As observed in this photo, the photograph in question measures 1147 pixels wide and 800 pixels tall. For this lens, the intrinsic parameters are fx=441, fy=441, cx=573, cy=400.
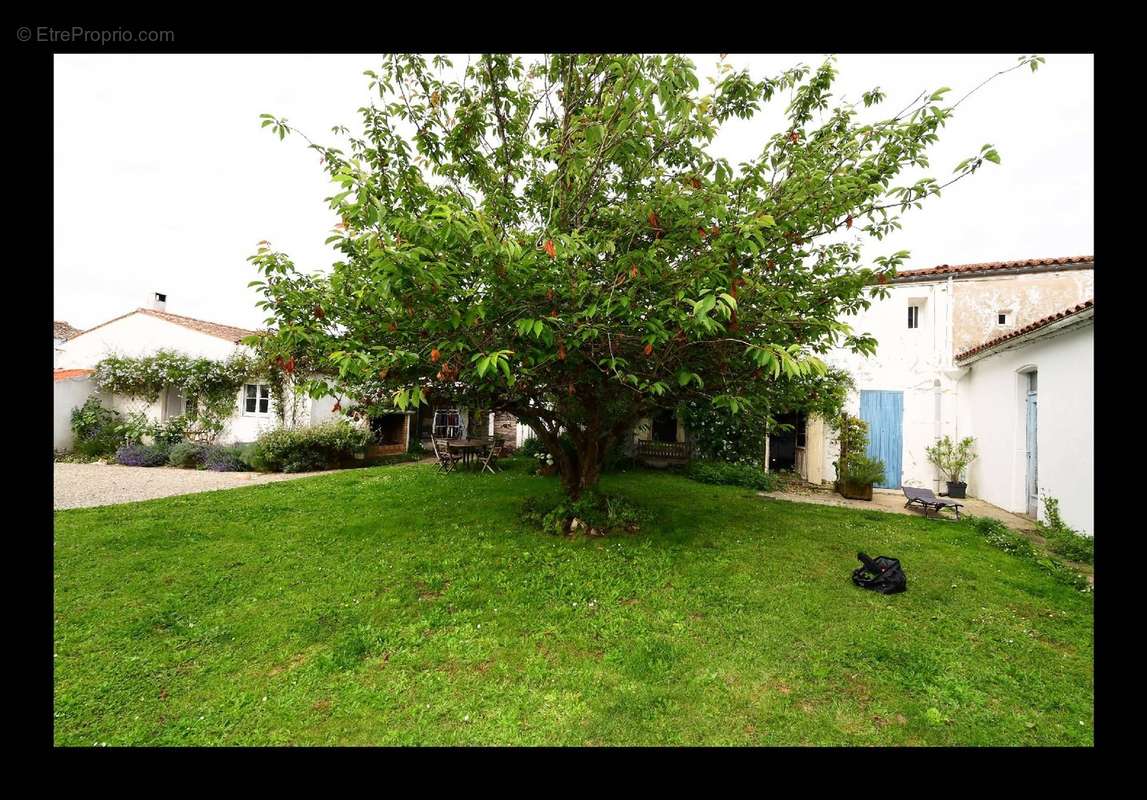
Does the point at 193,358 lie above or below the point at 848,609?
above

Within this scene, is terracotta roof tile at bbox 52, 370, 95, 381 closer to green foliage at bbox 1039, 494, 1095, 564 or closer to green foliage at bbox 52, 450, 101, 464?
green foliage at bbox 52, 450, 101, 464

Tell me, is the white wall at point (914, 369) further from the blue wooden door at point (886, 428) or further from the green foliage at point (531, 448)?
the green foliage at point (531, 448)

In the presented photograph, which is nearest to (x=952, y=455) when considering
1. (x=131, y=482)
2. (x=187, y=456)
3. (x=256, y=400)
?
(x=131, y=482)

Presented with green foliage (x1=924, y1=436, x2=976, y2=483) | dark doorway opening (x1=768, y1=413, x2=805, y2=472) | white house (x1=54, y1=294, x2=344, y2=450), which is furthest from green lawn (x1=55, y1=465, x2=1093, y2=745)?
white house (x1=54, y1=294, x2=344, y2=450)

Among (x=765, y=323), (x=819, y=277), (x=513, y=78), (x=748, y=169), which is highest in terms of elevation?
(x=513, y=78)

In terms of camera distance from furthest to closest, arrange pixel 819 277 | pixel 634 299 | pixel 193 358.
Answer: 1. pixel 193 358
2. pixel 819 277
3. pixel 634 299

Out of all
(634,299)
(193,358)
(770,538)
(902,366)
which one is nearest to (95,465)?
(193,358)

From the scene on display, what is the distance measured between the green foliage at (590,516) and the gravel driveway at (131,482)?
23.5 ft

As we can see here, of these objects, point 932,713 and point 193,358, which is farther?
point 193,358

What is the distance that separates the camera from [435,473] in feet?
34.5

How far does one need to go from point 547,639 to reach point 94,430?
17.2m
